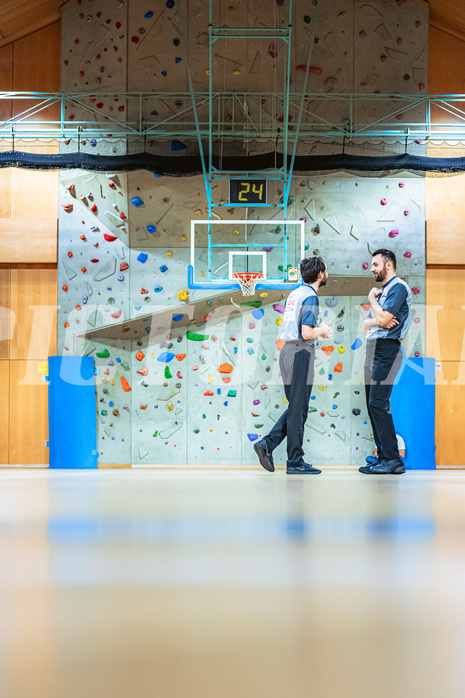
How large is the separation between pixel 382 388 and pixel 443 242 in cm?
204

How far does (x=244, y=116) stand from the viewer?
5277 millimetres

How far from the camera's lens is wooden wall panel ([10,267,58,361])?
545 cm

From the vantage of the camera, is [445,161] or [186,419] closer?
[445,161]

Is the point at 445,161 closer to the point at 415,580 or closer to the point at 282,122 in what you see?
the point at 282,122

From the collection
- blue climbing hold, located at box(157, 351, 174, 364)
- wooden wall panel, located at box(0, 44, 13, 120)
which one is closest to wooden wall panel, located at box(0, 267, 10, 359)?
blue climbing hold, located at box(157, 351, 174, 364)

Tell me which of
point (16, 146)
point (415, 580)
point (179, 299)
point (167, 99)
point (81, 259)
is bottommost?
point (415, 580)

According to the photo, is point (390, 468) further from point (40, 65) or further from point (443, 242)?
point (40, 65)

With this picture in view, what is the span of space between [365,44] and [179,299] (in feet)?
9.33

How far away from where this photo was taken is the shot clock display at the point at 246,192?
506cm

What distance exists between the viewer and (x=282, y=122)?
5.31m

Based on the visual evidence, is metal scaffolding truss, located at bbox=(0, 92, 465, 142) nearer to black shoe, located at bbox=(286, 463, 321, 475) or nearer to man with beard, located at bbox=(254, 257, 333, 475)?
man with beard, located at bbox=(254, 257, 333, 475)

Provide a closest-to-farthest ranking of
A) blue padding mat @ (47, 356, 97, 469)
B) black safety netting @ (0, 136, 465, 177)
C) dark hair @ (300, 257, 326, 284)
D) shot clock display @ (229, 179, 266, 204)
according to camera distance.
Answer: dark hair @ (300, 257, 326, 284)
black safety netting @ (0, 136, 465, 177)
shot clock display @ (229, 179, 266, 204)
blue padding mat @ (47, 356, 97, 469)

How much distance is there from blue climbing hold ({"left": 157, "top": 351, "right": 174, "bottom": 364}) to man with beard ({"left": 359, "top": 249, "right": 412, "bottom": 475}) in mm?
1908

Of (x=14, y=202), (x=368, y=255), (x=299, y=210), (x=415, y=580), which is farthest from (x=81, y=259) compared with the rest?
(x=415, y=580)
